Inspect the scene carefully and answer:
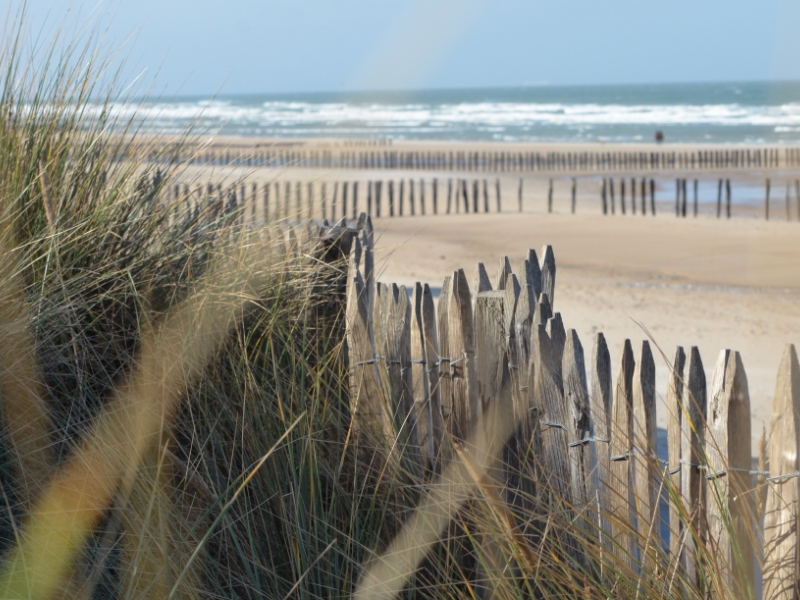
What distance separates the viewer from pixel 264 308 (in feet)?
10.2

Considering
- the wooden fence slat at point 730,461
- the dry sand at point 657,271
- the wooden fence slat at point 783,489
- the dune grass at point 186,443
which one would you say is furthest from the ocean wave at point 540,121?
the wooden fence slat at point 783,489

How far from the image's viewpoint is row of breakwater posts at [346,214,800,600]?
6.82 feet

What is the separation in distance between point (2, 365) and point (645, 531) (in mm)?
2067

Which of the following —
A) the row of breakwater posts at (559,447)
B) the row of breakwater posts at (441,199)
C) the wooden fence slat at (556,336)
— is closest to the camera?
the row of breakwater posts at (559,447)

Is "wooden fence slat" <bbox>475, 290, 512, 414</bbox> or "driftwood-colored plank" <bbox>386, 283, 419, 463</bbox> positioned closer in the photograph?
"wooden fence slat" <bbox>475, 290, 512, 414</bbox>

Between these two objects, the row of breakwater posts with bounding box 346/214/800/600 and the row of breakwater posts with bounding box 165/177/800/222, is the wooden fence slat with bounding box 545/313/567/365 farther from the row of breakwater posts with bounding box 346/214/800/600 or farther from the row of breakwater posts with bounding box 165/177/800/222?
the row of breakwater posts with bounding box 165/177/800/222

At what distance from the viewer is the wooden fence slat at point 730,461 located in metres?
2.11

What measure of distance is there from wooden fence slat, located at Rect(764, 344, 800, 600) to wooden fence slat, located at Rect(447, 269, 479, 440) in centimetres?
112

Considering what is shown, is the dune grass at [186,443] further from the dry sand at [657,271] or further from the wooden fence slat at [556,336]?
the dry sand at [657,271]

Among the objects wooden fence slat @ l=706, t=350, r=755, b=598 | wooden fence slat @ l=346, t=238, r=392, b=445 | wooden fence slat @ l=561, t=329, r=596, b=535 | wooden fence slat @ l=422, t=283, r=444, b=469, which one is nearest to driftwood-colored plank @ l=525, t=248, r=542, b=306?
wooden fence slat @ l=422, t=283, r=444, b=469

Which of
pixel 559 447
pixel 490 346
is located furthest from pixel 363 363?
pixel 559 447

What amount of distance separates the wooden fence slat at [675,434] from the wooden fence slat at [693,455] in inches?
0.8

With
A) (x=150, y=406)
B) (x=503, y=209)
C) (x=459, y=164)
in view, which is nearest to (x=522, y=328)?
(x=150, y=406)

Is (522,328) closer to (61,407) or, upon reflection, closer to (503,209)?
(61,407)
